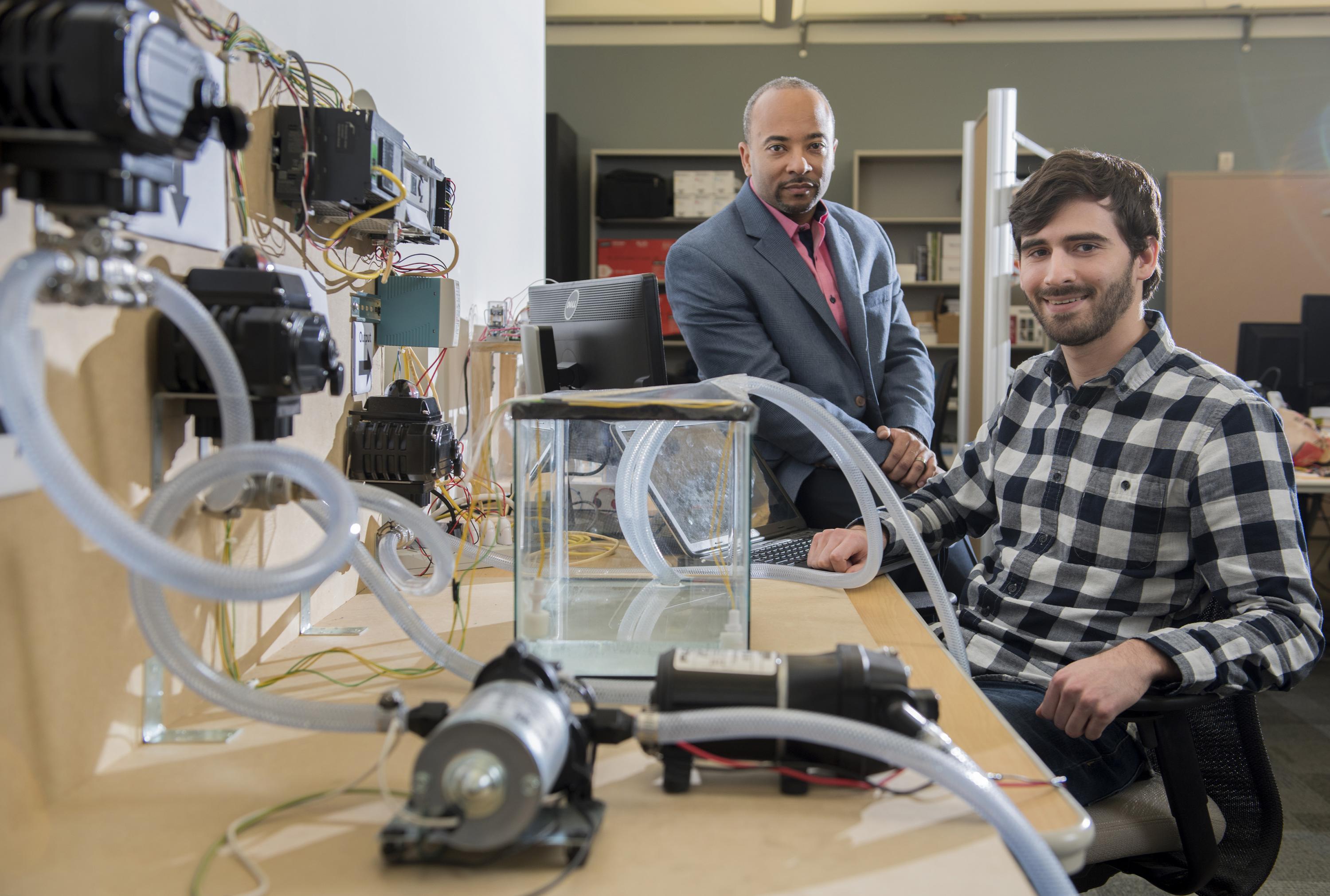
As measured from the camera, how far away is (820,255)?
8.10ft

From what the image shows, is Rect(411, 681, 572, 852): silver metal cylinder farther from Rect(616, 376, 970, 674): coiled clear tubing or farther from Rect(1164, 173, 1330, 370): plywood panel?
Rect(1164, 173, 1330, 370): plywood panel

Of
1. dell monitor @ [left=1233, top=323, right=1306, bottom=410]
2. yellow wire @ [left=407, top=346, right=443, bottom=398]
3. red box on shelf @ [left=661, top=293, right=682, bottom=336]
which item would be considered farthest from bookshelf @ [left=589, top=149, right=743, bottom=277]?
yellow wire @ [left=407, top=346, right=443, bottom=398]

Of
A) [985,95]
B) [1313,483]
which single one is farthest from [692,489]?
[985,95]

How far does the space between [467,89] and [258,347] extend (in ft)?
5.91

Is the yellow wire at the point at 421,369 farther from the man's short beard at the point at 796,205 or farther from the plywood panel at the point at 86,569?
the man's short beard at the point at 796,205

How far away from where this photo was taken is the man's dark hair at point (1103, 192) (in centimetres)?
147

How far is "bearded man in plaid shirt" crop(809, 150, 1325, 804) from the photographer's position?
3.71ft

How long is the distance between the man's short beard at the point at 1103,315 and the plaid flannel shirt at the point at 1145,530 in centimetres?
5

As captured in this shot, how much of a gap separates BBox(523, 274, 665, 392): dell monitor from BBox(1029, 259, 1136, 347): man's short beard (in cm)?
74

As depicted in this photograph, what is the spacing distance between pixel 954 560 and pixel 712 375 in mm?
790

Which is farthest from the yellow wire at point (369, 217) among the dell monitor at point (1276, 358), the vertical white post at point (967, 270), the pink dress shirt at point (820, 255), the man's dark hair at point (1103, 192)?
the dell monitor at point (1276, 358)

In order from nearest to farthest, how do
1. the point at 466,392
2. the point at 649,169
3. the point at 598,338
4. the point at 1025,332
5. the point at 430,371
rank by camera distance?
the point at 430,371 < the point at 598,338 < the point at 466,392 < the point at 1025,332 < the point at 649,169

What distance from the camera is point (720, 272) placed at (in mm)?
2346

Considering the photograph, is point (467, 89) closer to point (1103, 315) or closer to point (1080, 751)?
point (1103, 315)
